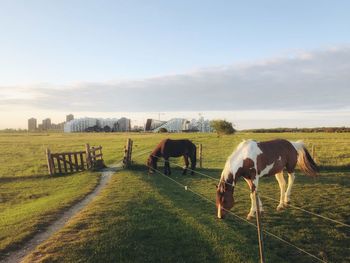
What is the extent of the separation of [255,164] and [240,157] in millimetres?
595

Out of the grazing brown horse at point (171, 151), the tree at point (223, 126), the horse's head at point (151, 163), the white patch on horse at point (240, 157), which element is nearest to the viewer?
the white patch on horse at point (240, 157)

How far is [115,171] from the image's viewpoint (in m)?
25.1

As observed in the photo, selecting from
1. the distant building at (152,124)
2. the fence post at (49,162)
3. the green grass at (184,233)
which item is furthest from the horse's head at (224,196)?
the distant building at (152,124)

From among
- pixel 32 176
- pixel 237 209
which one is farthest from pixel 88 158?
pixel 237 209

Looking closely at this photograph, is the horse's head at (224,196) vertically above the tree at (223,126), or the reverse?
the tree at (223,126)

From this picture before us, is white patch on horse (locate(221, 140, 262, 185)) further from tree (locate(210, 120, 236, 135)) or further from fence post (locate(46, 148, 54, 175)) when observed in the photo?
tree (locate(210, 120, 236, 135))

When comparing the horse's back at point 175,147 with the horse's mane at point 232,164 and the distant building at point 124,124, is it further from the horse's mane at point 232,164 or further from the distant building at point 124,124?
the distant building at point 124,124

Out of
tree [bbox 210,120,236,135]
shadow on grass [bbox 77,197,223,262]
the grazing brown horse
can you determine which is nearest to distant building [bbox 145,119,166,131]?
tree [bbox 210,120,236,135]

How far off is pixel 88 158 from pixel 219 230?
17617mm

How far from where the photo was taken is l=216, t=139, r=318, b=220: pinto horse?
11.3 meters

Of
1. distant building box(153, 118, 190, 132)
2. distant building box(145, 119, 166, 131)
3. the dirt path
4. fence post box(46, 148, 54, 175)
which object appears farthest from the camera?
distant building box(145, 119, 166, 131)

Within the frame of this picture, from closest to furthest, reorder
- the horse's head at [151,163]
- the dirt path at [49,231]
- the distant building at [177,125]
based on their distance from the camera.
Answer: the dirt path at [49,231] → the horse's head at [151,163] → the distant building at [177,125]

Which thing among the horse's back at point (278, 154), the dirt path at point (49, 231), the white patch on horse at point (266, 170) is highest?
the horse's back at point (278, 154)

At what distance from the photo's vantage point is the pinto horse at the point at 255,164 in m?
11.3
